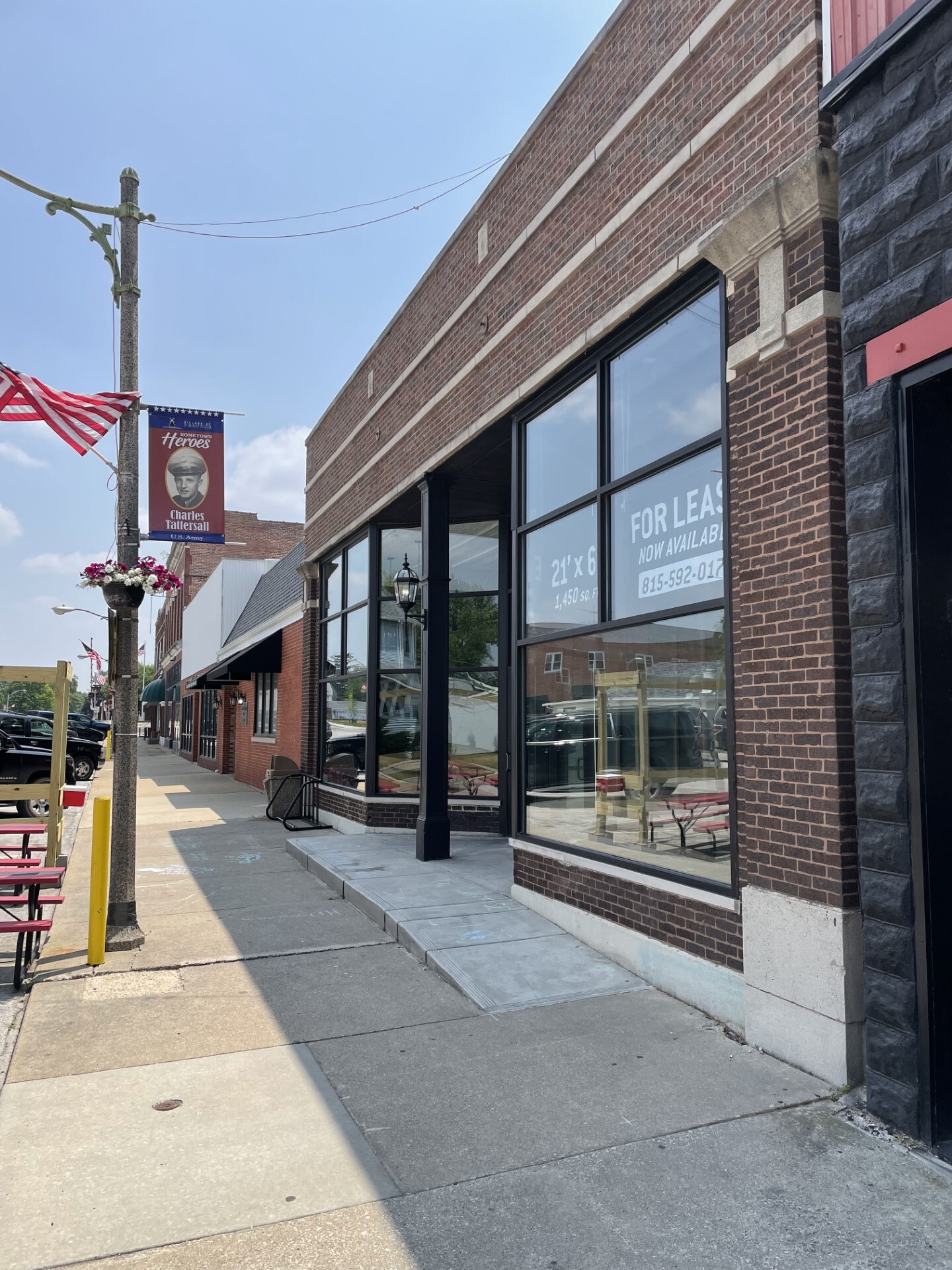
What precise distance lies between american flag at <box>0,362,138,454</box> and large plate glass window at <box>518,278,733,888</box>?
365 centimetres

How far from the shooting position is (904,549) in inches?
160

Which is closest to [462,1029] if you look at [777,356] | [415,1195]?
[415,1195]

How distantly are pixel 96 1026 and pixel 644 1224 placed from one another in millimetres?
3663

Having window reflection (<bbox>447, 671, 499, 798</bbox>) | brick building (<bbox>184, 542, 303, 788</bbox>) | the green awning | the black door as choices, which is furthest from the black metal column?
the green awning

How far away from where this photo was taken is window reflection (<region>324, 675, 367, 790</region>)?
1312cm

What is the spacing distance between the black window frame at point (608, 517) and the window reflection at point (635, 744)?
7cm

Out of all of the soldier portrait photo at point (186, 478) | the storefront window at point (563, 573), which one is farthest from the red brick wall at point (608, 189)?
the soldier portrait photo at point (186, 478)

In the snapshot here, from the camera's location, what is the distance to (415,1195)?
3.53 metres

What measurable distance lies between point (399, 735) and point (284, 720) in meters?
7.40

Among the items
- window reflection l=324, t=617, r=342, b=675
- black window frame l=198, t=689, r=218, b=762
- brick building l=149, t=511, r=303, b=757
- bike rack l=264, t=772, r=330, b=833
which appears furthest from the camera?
brick building l=149, t=511, r=303, b=757

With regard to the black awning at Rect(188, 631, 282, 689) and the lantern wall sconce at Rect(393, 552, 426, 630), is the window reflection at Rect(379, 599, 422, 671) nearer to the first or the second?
the lantern wall sconce at Rect(393, 552, 426, 630)

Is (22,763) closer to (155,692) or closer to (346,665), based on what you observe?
(346,665)

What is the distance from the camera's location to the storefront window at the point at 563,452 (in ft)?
23.9

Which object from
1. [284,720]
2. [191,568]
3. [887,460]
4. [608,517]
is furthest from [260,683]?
[191,568]
